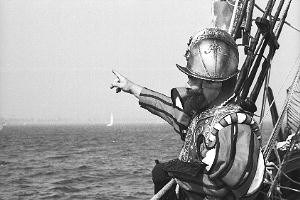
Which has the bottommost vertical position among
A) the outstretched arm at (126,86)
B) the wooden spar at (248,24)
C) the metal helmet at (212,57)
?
the outstretched arm at (126,86)

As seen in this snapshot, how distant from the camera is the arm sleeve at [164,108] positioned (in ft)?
12.2

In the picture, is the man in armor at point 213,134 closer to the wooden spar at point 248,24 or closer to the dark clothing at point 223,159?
the dark clothing at point 223,159

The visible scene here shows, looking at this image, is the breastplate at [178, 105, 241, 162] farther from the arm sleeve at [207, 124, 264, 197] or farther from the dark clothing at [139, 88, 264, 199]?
the arm sleeve at [207, 124, 264, 197]

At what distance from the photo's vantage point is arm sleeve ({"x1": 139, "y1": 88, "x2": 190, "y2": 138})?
12.2 feet

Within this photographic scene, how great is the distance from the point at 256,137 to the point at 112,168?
48892 mm

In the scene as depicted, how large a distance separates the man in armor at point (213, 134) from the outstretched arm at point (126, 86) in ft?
1.43

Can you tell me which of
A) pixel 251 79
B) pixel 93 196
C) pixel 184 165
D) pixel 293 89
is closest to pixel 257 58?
pixel 251 79

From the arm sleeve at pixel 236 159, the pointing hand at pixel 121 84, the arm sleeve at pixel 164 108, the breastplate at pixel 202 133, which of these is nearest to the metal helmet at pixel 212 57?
the breastplate at pixel 202 133

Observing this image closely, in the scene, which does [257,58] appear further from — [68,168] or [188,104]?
[68,168]

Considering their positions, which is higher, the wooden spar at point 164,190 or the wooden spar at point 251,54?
the wooden spar at point 251,54

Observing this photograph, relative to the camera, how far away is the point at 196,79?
10.4 feet

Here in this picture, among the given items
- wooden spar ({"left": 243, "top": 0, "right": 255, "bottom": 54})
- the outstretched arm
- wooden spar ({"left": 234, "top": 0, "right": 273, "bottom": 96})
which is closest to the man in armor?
the outstretched arm

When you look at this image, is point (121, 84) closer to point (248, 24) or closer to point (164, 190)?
point (164, 190)

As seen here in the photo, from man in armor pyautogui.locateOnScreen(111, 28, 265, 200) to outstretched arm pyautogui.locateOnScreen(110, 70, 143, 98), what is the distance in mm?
436
